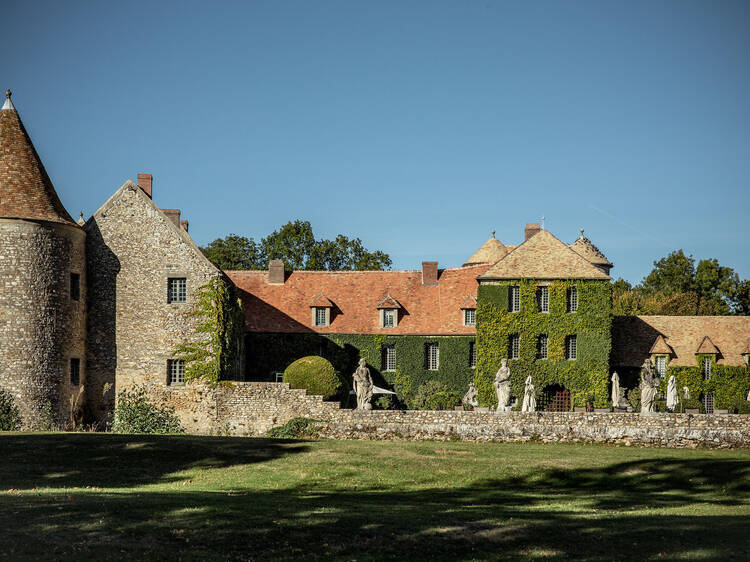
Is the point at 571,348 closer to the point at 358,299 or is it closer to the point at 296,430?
the point at 358,299

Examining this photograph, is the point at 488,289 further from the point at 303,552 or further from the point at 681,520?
the point at 303,552

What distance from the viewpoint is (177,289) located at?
3797cm

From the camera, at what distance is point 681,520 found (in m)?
17.0

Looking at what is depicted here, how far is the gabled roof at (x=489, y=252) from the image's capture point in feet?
201

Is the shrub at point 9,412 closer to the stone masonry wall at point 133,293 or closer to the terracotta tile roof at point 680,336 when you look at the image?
the stone masonry wall at point 133,293

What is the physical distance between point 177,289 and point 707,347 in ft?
100

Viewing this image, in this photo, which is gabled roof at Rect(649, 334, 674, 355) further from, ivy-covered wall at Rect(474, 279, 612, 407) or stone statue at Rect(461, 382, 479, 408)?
stone statue at Rect(461, 382, 479, 408)

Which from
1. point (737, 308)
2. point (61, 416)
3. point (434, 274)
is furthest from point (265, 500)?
point (737, 308)

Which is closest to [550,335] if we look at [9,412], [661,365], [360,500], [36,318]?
[661,365]

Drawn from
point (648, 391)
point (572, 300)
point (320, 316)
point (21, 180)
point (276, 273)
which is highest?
point (21, 180)

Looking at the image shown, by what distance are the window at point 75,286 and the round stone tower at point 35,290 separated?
4 cm

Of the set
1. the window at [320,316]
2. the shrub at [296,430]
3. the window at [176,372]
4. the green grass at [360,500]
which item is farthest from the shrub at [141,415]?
the window at [320,316]

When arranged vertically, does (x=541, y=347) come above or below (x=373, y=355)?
above

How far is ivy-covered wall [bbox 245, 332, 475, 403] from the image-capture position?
47.6 meters
